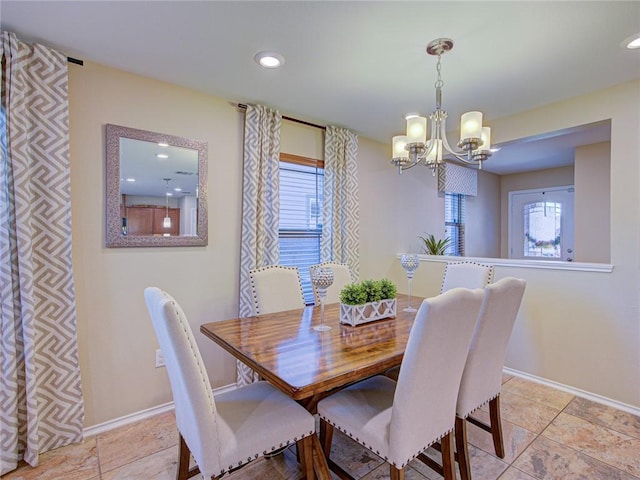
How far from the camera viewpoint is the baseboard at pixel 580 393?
239 cm

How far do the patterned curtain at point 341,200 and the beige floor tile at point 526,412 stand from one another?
1.69 metres

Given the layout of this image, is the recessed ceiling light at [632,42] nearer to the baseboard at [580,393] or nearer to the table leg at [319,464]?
the baseboard at [580,393]

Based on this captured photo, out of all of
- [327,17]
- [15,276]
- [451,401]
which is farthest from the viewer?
[15,276]

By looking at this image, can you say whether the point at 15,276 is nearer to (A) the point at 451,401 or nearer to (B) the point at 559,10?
(A) the point at 451,401

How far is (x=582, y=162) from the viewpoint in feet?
13.5

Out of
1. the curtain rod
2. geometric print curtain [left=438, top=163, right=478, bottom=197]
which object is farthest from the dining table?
geometric print curtain [left=438, top=163, right=478, bottom=197]

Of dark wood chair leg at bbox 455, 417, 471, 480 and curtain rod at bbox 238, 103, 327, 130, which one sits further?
curtain rod at bbox 238, 103, 327, 130

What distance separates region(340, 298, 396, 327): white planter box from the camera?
1.91m

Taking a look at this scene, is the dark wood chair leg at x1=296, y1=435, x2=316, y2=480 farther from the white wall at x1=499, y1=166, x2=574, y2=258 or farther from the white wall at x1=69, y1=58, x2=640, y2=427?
the white wall at x1=499, y1=166, x2=574, y2=258

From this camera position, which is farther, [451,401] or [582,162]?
[582,162]

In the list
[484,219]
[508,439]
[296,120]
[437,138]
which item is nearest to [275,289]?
[437,138]

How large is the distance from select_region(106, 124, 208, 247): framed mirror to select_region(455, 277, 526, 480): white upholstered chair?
2018 millimetres

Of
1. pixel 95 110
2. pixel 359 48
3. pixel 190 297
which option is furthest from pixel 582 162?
pixel 95 110

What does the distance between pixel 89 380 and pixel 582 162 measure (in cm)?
553
